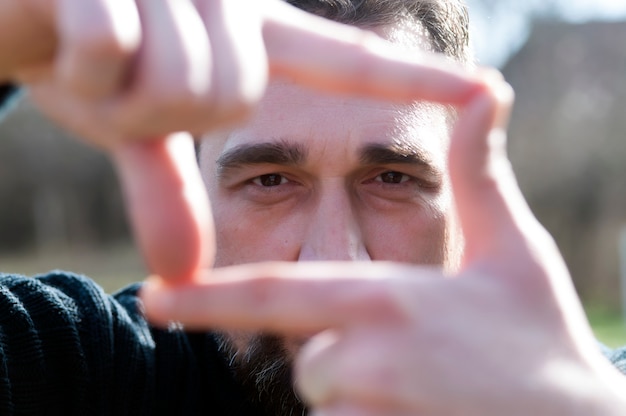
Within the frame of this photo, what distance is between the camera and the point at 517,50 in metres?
14.5

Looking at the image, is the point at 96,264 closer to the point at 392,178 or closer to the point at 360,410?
the point at 392,178

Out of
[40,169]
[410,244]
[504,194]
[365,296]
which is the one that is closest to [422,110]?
[410,244]

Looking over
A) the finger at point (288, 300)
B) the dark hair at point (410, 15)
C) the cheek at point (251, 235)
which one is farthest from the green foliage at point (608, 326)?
the finger at point (288, 300)

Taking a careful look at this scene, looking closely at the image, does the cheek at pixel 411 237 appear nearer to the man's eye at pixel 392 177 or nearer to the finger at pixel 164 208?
the man's eye at pixel 392 177

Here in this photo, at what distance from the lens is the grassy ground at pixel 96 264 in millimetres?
12123

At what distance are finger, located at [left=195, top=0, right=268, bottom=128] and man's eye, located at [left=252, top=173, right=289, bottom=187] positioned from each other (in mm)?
935

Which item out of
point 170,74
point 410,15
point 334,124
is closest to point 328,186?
point 334,124

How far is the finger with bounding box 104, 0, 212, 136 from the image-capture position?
62 centimetres

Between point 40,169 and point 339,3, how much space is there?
597 inches

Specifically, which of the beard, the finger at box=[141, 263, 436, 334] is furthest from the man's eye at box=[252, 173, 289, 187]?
the finger at box=[141, 263, 436, 334]

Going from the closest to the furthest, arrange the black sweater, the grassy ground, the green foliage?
the black sweater → the green foliage → the grassy ground

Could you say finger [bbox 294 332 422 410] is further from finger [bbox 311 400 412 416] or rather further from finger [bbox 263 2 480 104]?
finger [bbox 263 2 480 104]

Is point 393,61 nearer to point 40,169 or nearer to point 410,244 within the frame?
point 410,244

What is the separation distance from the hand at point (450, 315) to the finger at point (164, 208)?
0.08ft
